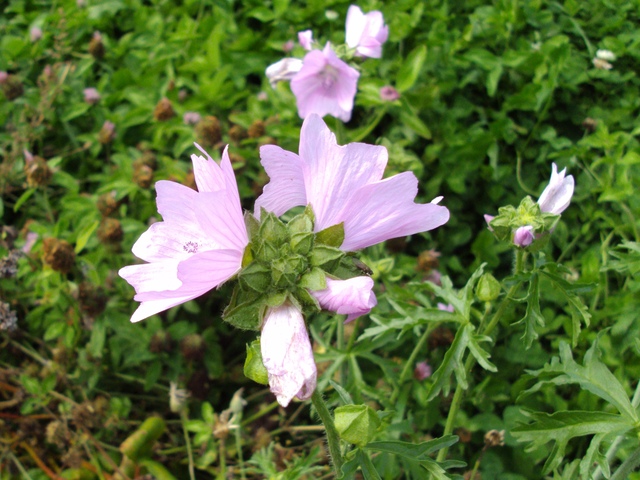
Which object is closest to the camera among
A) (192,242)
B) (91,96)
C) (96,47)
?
(192,242)

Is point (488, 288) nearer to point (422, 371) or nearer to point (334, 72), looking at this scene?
point (422, 371)

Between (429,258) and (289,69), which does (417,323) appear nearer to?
(429,258)

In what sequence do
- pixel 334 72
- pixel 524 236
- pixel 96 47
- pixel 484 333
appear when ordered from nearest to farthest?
pixel 524 236
pixel 484 333
pixel 334 72
pixel 96 47

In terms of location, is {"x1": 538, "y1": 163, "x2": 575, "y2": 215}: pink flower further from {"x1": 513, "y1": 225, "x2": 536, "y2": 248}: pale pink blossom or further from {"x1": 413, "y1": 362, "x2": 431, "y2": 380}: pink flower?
{"x1": 413, "y1": 362, "x2": 431, "y2": 380}: pink flower

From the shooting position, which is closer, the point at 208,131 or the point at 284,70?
the point at 284,70

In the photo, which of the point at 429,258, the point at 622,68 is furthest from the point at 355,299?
the point at 622,68

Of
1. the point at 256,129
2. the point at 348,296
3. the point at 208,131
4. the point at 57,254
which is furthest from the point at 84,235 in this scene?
the point at 348,296
